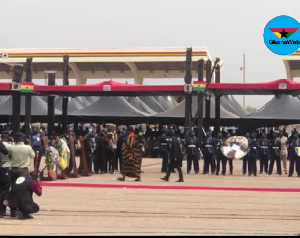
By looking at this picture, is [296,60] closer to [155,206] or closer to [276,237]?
[155,206]

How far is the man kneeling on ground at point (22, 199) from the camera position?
42.3 feet

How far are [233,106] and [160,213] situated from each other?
3238 centimetres

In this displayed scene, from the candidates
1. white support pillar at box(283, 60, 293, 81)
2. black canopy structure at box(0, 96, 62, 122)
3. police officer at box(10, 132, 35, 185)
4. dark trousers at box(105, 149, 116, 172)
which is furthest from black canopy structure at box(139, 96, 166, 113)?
police officer at box(10, 132, 35, 185)

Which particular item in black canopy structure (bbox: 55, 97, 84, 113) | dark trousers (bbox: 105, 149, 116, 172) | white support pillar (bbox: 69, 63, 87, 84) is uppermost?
white support pillar (bbox: 69, 63, 87, 84)

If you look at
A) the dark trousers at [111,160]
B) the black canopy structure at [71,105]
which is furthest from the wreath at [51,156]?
the black canopy structure at [71,105]

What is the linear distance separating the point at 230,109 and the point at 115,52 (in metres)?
20.4

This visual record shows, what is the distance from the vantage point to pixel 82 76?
66.2 metres

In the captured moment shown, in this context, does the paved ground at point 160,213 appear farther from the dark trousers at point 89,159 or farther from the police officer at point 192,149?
the police officer at point 192,149

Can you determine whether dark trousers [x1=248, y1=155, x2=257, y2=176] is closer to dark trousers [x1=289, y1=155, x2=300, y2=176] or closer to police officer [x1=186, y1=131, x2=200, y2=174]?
dark trousers [x1=289, y1=155, x2=300, y2=176]

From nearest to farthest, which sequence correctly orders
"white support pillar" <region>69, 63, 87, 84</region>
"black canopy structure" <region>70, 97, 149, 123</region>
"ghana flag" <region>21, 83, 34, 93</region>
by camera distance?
"ghana flag" <region>21, 83, 34, 93</region>, "black canopy structure" <region>70, 97, 149, 123</region>, "white support pillar" <region>69, 63, 87, 84</region>

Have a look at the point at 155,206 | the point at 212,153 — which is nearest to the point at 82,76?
the point at 212,153

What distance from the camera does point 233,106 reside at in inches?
1813

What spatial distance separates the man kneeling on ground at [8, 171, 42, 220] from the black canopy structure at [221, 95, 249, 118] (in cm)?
3154

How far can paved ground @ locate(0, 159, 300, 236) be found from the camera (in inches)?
458
